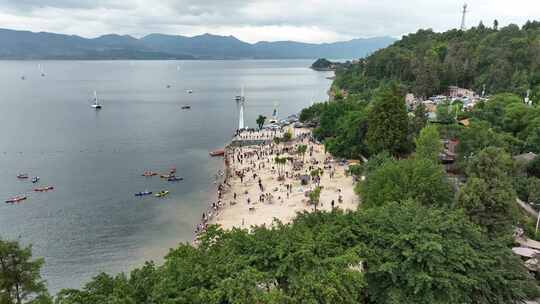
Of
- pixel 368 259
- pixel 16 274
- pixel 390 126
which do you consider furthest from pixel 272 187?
pixel 16 274

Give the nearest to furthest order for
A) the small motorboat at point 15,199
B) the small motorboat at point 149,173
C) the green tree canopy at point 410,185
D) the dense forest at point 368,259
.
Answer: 1. the dense forest at point 368,259
2. the green tree canopy at point 410,185
3. the small motorboat at point 15,199
4. the small motorboat at point 149,173

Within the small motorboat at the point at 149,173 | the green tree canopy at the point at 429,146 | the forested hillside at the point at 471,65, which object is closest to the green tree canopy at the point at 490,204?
the green tree canopy at the point at 429,146

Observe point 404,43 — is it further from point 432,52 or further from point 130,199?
point 130,199

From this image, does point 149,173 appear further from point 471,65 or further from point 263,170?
point 471,65

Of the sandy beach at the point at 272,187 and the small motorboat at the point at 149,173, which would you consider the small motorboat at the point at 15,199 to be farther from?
the sandy beach at the point at 272,187

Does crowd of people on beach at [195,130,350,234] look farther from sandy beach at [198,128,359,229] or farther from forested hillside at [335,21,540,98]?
forested hillside at [335,21,540,98]
